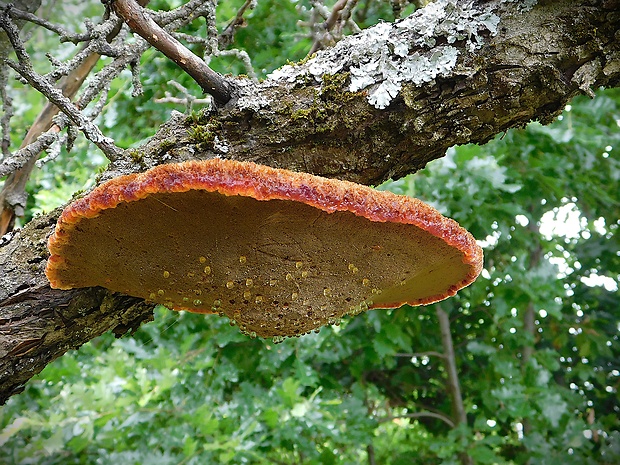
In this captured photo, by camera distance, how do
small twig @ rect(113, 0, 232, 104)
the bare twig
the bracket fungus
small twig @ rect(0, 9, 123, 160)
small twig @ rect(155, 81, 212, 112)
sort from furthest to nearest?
1. the bare twig
2. small twig @ rect(155, 81, 212, 112)
3. small twig @ rect(0, 9, 123, 160)
4. small twig @ rect(113, 0, 232, 104)
5. the bracket fungus

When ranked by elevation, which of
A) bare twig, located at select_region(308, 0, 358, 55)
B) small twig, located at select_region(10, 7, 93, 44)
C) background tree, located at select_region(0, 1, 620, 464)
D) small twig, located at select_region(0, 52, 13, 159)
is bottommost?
background tree, located at select_region(0, 1, 620, 464)

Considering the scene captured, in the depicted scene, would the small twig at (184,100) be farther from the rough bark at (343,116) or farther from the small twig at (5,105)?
the small twig at (5,105)

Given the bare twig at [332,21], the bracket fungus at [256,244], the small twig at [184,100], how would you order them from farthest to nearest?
→ the bare twig at [332,21] < the small twig at [184,100] < the bracket fungus at [256,244]

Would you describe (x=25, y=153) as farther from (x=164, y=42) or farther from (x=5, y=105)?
(x=164, y=42)

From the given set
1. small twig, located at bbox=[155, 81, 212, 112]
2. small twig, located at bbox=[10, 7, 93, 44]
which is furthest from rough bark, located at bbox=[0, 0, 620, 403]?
small twig, located at bbox=[10, 7, 93, 44]

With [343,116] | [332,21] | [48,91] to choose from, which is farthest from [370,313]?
[48,91]

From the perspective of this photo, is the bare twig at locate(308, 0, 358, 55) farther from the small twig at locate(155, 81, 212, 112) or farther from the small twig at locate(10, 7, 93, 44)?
the small twig at locate(10, 7, 93, 44)

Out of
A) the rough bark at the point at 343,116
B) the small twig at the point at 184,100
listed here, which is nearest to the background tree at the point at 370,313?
the rough bark at the point at 343,116
